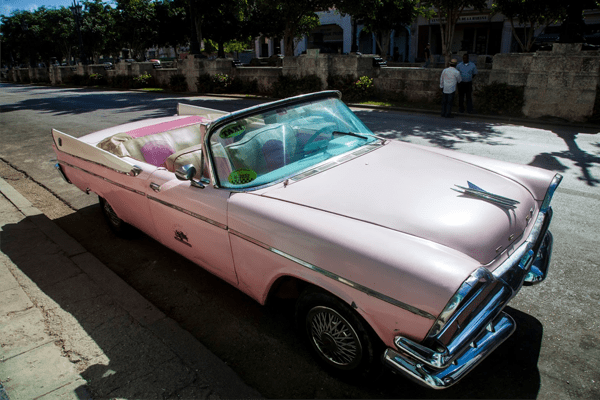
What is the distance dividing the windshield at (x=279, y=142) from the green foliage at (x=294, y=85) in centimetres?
1380

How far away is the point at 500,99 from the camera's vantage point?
12.5 meters

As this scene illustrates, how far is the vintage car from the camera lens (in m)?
2.03

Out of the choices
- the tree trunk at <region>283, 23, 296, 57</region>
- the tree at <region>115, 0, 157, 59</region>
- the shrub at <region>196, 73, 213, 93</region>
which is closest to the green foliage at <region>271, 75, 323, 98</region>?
the shrub at <region>196, 73, 213, 93</region>

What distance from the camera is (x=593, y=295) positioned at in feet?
10.7

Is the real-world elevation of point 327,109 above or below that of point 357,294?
above

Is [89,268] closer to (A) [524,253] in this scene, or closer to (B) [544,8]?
(A) [524,253]

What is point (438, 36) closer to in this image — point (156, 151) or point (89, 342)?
point (156, 151)

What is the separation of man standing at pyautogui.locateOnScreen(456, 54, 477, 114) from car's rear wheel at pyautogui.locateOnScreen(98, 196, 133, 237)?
36.8ft

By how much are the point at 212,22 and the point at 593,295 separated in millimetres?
35743

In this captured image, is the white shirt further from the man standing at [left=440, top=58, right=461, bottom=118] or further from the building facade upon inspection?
the building facade

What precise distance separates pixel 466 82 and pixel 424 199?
11.5 metres

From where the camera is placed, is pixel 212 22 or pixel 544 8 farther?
pixel 212 22

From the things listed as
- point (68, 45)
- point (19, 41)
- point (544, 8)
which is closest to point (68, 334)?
point (544, 8)

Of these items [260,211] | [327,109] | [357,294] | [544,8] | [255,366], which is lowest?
[255,366]
